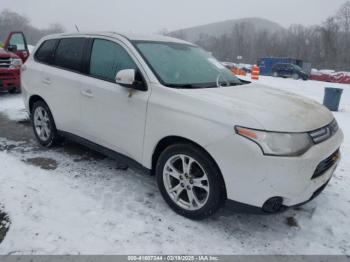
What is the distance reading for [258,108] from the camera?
2791mm

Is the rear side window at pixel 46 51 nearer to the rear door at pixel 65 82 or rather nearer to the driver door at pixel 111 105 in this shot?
the rear door at pixel 65 82

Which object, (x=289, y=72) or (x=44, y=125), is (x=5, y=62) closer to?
(x=44, y=125)

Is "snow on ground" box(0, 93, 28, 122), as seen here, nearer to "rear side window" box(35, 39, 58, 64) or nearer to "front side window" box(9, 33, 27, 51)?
"rear side window" box(35, 39, 58, 64)

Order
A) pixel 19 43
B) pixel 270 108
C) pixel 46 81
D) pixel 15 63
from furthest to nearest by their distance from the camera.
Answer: pixel 19 43 < pixel 15 63 < pixel 46 81 < pixel 270 108

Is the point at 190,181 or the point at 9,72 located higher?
the point at 9,72

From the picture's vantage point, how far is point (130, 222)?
119 inches

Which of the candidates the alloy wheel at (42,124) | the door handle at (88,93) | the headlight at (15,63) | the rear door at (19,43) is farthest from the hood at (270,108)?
the rear door at (19,43)

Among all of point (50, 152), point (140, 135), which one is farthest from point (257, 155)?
point (50, 152)

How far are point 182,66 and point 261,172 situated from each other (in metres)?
1.67

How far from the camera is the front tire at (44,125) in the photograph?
463 centimetres

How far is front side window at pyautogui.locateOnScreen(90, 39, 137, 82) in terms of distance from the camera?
3531mm

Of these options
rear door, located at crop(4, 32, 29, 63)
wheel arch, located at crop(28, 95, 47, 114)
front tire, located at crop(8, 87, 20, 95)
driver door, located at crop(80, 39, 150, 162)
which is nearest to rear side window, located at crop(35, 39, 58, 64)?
wheel arch, located at crop(28, 95, 47, 114)

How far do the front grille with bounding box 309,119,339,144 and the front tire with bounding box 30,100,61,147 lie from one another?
11.8 feet

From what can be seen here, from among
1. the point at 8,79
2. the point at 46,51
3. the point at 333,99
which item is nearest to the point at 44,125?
the point at 46,51
